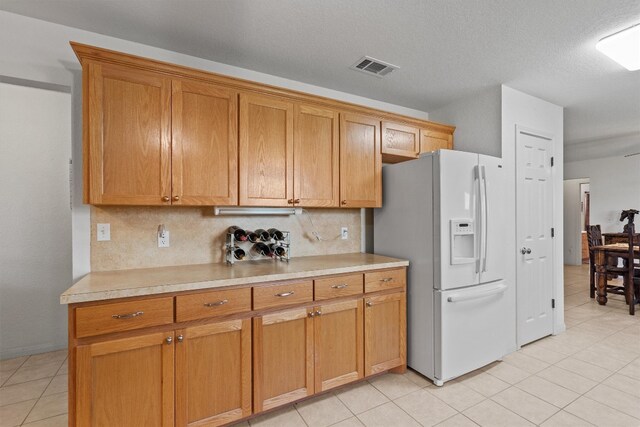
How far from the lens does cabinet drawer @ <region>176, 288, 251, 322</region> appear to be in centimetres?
172

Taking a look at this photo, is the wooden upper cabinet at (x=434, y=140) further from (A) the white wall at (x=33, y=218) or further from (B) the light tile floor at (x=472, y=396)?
(A) the white wall at (x=33, y=218)

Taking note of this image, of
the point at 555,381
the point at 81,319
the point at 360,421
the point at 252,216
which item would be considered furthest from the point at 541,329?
the point at 81,319

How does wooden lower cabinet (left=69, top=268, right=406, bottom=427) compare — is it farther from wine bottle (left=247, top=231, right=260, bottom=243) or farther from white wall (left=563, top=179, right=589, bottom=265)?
white wall (left=563, top=179, right=589, bottom=265)

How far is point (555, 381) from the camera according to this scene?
2.42 m

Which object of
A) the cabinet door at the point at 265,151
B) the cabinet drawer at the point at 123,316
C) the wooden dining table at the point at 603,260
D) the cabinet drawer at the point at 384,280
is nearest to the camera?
the cabinet drawer at the point at 123,316

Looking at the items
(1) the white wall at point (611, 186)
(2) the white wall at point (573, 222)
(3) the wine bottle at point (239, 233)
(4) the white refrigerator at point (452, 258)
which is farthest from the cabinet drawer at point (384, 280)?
(2) the white wall at point (573, 222)

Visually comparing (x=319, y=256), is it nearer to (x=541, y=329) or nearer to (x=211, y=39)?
(x=211, y=39)

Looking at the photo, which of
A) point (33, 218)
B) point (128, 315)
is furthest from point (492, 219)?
point (33, 218)

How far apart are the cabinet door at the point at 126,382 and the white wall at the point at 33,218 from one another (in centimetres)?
196

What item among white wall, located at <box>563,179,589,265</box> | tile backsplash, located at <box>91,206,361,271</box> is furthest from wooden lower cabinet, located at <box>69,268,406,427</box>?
white wall, located at <box>563,179,589,265</box>

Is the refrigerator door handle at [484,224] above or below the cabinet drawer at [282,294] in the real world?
above

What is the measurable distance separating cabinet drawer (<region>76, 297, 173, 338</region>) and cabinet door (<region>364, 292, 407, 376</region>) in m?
1.41

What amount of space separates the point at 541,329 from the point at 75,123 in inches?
181

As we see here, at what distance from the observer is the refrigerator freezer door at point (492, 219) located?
2.54 m
